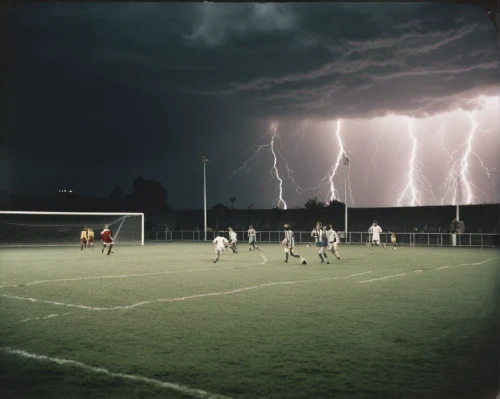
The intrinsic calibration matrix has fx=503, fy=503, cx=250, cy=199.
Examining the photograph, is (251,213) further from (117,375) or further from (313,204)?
(117,375)

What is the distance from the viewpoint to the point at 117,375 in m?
5.93

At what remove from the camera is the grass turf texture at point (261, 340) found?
220 inches

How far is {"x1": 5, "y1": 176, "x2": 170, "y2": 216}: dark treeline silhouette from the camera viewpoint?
9375 centimetres

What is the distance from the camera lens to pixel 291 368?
20.3ft

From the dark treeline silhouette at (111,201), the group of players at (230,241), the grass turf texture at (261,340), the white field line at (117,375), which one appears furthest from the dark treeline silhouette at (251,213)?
the white field line at (117,375)

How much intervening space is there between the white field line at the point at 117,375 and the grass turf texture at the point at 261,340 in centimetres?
8

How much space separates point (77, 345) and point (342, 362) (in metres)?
A: 3.80

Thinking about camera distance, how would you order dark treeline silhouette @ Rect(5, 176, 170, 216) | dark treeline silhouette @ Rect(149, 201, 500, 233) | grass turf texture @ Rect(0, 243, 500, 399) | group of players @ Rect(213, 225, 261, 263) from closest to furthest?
grass turf texture @ Rect(0, 243, 500, 399)
group of players @ Rect(213, 225, 261, 263)
dark treeline silhouette @ Rect(149, 201, 500, 233)
dark treeline silhouette @ Rect(5, 176, 170, 216)

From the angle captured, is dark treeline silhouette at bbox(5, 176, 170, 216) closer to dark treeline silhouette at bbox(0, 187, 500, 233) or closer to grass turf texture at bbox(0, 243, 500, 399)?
dark treeline silhouette at bbox(0, 187, 500, 233)

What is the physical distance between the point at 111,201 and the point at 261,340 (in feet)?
318

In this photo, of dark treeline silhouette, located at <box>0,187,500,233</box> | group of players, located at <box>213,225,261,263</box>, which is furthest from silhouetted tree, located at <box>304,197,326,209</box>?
group of players, located at <box>213,225,261,263</box>

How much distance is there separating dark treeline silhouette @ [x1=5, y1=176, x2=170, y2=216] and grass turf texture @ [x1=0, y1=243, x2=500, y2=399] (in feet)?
281

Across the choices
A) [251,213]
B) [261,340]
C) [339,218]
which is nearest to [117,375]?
[261,340]

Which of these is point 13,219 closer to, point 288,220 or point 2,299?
point 288,220
